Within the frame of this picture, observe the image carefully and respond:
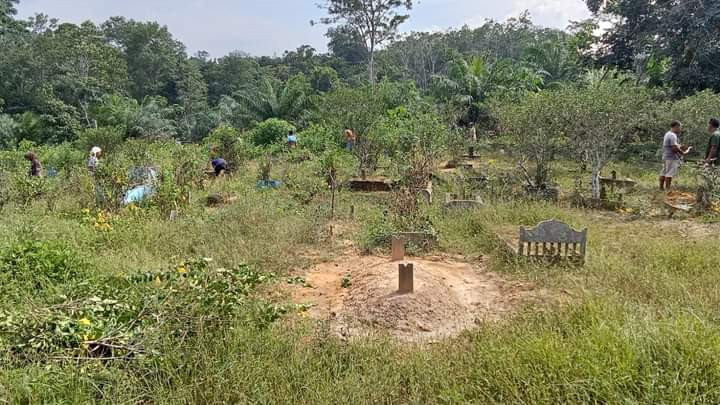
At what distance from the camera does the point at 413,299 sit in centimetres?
365

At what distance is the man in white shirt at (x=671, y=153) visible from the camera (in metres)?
7.88

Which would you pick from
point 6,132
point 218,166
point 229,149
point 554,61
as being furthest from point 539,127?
point 6,132

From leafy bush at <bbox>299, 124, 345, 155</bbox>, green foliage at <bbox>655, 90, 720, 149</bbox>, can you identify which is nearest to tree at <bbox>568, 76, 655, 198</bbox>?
green foliage at <bbox>655, 90, 720, 149</bbox>

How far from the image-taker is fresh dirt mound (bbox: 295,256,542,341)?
11.2 feet

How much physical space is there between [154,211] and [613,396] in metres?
6.17

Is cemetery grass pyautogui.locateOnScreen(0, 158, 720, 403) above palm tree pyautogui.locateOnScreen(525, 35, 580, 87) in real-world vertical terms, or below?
below

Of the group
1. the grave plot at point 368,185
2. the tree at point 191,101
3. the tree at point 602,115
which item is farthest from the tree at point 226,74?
the tree at point 602,115

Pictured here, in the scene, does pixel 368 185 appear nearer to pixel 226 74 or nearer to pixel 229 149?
pixel 229 149

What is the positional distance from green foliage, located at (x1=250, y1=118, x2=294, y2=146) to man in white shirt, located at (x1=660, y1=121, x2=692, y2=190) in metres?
12.4

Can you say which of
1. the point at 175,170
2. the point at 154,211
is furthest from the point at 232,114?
the point at 154,211

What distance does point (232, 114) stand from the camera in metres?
23.4

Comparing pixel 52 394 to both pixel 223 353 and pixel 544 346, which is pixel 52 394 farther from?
pixel 544 346

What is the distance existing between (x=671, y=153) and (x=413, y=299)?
22.2 feet

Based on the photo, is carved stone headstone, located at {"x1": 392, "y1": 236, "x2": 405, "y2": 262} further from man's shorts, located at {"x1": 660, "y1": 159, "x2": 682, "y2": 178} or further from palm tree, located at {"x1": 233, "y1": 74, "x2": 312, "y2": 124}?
palm tree, located at {"x1": 233, "y1": 74, "x2": 312, "y2": 124}
